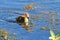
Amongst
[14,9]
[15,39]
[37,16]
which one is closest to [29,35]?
[15,39]

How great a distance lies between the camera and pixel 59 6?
10.7 meters

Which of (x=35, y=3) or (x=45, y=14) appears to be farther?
(x=35, y=3)

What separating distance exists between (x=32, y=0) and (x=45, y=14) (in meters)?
2.92

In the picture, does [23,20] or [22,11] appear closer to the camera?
[23,20]

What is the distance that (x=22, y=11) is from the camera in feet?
33.8

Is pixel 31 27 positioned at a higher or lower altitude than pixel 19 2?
lower

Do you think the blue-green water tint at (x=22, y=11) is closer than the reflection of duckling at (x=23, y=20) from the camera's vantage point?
Yes

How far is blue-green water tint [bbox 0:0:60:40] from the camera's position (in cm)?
654

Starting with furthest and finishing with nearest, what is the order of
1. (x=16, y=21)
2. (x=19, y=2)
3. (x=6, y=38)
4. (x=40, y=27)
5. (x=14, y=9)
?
1. (x=19, y=2)
2. (x=14, y=9)
3. (x=16, y=21)
4. (x=40, y=27)
5. (x=6, y=38)

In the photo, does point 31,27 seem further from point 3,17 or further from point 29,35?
point 3,17

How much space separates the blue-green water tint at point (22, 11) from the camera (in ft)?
21.5

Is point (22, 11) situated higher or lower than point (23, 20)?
higher

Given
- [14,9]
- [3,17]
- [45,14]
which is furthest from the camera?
[14,9]

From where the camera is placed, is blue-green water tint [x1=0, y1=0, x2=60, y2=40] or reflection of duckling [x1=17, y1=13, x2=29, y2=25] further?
reflection of duckling [x1=17, y1=13, x2=29, y2=25]
